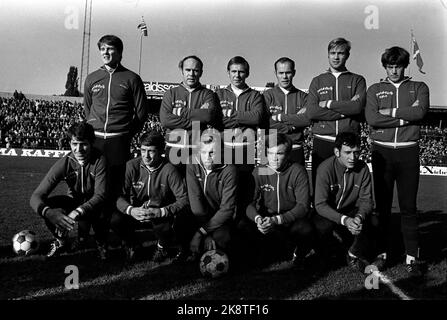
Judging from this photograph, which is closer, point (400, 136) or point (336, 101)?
point (400, 136)

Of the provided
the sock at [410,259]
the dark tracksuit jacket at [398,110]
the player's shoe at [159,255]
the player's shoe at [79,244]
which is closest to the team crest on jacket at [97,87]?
the player's shoe at [79,244]

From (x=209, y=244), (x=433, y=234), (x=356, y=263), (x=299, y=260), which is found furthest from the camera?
(x=433, y=234)

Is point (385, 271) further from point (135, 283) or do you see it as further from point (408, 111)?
point (135, 283)

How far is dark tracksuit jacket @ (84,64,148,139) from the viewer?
17.2 ft

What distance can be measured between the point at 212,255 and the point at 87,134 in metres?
1.84

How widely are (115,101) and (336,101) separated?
2513 mm

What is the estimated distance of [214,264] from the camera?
4180 millimetres

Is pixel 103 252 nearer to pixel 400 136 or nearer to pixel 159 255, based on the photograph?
pixel 159 255

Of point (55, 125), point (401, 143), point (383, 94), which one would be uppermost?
point (383, 94)

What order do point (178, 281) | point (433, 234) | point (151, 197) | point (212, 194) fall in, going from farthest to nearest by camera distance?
point (433, 234) < point (151, 197) < point (212, 194) < point (178, 281)

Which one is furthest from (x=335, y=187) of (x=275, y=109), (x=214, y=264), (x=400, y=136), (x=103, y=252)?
(x=103, y=252)

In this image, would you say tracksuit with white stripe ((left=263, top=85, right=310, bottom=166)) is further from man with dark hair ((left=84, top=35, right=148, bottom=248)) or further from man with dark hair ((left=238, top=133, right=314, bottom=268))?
man with dark hair ((left=84, top=35, right=148, bottom=248))

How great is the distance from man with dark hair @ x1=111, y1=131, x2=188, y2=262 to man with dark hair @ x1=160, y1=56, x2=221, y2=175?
1.25 feet

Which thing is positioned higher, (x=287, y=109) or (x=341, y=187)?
(x=287, y=109)
